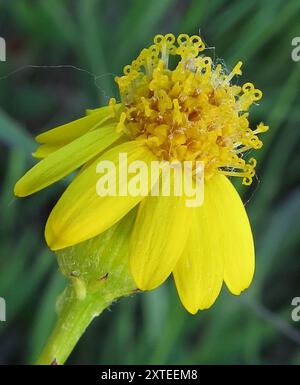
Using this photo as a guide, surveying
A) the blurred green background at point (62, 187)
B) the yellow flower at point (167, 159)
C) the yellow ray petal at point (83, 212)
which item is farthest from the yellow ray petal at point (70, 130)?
the blurred green background at point (62, 187)

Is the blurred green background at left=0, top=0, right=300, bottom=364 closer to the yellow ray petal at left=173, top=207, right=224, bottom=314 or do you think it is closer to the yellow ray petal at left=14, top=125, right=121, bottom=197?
the yellow ray petal at left=14, top=125, right=121, bottom=197

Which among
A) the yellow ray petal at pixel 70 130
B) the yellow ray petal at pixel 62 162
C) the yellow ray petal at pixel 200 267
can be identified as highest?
the yellow ray petal at pixel 70 130

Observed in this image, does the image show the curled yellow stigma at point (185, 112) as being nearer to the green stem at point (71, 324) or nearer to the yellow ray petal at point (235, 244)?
the yellow ray petal at point (235, 244)

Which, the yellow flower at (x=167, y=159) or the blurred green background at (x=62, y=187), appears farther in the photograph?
the blurred green background at (x=62, y=187)

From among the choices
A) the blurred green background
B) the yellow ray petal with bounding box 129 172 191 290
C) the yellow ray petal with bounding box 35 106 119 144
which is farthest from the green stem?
the blurred green background

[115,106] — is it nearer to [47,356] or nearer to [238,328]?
[47,356]

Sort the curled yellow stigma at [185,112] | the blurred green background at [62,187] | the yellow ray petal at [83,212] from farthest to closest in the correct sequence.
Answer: the blurred green background at [62,187]
the curled yellow stigma at [185,112]
the yellow ray petal at [83,212]

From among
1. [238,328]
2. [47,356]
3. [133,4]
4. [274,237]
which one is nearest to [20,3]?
[133,4]
